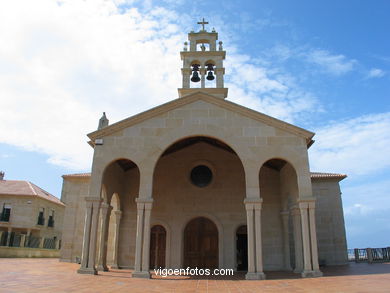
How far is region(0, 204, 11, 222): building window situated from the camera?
3332 cm

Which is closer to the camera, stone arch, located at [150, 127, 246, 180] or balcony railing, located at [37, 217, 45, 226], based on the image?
stone arch, located at [150, 127, 246, 180]

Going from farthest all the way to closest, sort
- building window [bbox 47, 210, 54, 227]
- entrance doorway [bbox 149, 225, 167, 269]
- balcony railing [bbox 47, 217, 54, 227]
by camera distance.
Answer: building window [bbox 47, 210, 54, 227]
balcony railing [bbox 47, 217, 54, 227]
entrance doorway [bbox 149, 225, 167, 269]

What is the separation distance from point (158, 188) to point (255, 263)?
720 cm

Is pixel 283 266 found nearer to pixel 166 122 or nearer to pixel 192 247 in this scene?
pixel 192 247

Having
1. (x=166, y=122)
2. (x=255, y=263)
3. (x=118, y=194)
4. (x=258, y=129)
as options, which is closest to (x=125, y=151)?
(x=166, y=122)

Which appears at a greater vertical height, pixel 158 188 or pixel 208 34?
pixel 208 34

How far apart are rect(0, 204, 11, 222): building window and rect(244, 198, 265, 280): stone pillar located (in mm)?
29322

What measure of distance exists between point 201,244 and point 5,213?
25.2 metres

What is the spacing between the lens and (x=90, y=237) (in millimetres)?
13727

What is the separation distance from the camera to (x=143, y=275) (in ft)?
41.4

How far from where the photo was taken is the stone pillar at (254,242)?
1253 cm

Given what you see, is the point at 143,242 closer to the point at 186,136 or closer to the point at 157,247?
the point at 157,247

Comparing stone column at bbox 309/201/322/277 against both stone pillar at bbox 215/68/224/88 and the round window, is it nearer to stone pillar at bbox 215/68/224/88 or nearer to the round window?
the round window

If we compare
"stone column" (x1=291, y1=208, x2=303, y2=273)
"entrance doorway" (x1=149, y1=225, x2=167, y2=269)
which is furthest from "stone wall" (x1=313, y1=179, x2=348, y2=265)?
"entrance doorway" (x1=149, y1=225, x2=167, y2=269)
